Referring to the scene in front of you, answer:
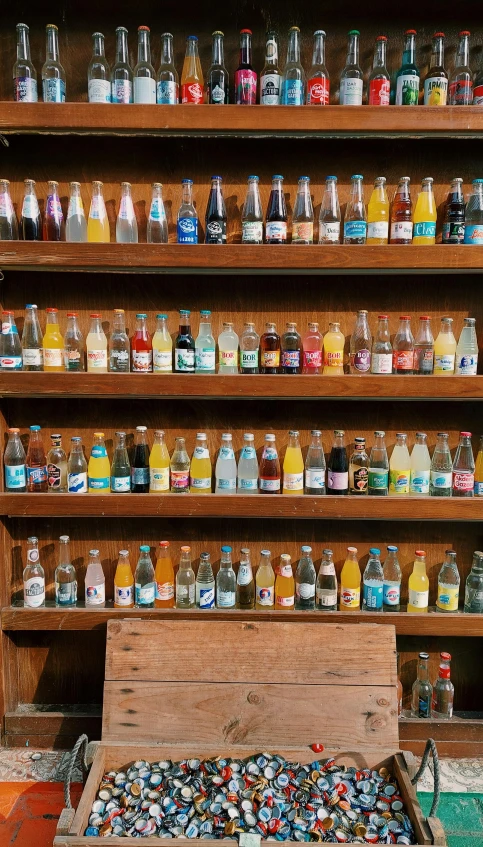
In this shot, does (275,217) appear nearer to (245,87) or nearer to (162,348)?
(245,87)

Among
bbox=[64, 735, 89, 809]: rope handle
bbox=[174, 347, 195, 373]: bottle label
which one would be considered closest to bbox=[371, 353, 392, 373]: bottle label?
bbox=[174, 347, 195, 373]: bottle label

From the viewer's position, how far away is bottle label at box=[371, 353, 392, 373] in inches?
88.2

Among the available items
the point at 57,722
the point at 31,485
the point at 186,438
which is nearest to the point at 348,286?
the point at 186,438

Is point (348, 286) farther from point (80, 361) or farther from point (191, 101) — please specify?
point (80, 361)

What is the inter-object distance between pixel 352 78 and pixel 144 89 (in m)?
0.70

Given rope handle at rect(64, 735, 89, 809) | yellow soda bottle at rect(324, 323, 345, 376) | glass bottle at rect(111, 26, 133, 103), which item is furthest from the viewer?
yellow soda bottle at rect(324, 323, 345, 376)

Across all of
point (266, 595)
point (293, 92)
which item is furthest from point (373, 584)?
point (293, 92)

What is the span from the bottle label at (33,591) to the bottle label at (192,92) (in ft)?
5.82

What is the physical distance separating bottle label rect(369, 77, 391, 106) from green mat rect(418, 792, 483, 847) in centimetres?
232

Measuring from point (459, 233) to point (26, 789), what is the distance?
93.9 inches

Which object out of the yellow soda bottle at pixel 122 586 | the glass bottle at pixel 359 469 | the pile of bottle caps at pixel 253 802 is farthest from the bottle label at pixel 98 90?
the pile of bottle caps at pixel 253 802

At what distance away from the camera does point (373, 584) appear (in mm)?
2340

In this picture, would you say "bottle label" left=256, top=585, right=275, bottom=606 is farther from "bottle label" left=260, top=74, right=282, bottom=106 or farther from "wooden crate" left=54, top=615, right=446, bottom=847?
"bottle label" left=260, top=74, right=282, bottom=106

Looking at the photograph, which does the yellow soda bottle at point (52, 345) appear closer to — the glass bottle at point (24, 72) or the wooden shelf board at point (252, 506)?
the wooden shelf board at point (252, 506)
